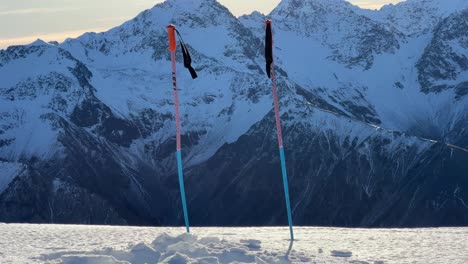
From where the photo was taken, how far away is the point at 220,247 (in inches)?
1400

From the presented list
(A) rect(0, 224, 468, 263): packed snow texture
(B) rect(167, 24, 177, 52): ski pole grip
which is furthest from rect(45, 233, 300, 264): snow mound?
(B) rect(167, 24, 177, 52): ski pole grip

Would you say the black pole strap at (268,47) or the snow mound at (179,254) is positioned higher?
the black pole strap at (268,47)

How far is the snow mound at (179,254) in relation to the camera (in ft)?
109

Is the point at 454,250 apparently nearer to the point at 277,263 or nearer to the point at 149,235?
the point at 277,263

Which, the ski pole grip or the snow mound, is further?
the ski pole grip

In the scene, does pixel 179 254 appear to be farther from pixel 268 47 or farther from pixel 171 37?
pixel 171 37

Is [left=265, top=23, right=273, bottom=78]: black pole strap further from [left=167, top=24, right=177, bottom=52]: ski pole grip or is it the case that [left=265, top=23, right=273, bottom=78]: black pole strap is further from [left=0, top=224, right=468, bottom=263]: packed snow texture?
[left=0, top=224, right=468, bottom=263]: packed snow texture

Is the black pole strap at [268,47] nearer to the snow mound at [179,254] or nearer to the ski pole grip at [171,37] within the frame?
the ski pole grip at [171,37]

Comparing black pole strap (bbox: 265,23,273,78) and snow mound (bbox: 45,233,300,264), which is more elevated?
black pole strap (bbox: 265,23,273,78)

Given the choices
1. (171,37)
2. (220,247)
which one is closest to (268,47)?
(171,37)

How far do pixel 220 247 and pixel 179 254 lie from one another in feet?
8.08

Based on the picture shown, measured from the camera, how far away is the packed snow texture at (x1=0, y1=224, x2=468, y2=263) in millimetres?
34031

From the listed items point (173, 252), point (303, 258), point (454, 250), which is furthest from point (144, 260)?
point (454, 250)

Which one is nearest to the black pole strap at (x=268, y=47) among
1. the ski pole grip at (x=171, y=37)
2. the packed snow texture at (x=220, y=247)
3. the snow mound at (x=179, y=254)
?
Answer: the ski pole grip at (x=171, y=37)
